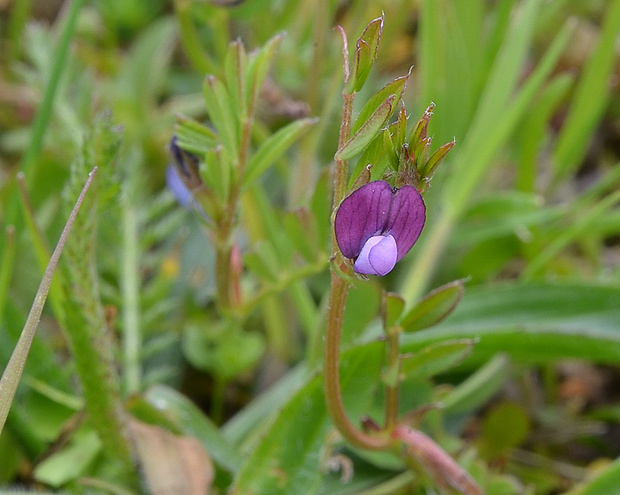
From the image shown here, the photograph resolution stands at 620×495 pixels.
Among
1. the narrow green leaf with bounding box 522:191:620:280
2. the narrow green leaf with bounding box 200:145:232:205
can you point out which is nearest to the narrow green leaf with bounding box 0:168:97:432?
the narrow green leaf with bounding box 200:145:232:205

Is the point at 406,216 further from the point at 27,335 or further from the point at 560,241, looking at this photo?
the point at 560,241

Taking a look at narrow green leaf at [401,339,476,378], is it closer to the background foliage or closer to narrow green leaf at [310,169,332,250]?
the background foliage

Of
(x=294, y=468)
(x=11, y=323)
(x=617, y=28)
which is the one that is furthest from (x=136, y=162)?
(x=617, y=28)

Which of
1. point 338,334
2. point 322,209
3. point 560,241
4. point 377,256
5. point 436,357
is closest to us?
point 377,256

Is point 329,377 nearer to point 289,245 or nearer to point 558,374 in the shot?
point 289,245

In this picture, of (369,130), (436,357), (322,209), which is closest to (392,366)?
(436,357)
